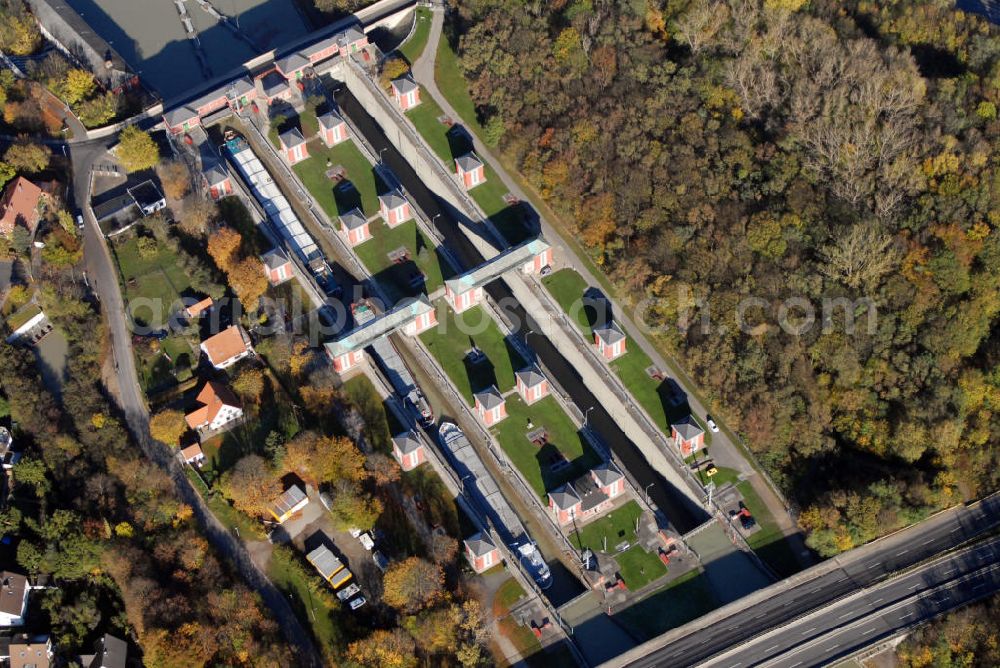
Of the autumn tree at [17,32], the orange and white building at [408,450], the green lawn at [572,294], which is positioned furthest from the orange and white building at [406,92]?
the autumn tree at [17,32]

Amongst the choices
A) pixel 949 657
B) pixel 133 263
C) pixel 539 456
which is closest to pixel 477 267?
pixel 539 456

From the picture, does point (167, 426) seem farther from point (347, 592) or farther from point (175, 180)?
point (175, 180)

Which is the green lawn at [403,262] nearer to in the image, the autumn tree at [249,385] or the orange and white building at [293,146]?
the orange and white building at [293,146]

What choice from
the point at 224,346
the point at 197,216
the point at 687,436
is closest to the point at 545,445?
the point at 687,436

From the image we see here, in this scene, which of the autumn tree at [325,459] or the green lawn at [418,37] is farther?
the green lawn at [418,37]

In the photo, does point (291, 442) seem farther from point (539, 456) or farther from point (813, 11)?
point (813, 11)

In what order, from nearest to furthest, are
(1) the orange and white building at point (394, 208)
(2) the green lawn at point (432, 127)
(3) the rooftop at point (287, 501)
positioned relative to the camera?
(3) the rooftop at point (287, 501)
(1) the orange and white building at point (394, 208)
(2) the green lawn at point (432, 127)

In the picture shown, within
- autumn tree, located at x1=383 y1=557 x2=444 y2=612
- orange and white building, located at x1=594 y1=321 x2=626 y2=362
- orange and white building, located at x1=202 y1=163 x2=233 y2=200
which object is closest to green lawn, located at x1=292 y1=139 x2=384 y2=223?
orange and white building, located at x1=202 y1=163 x2=233 y2=200
